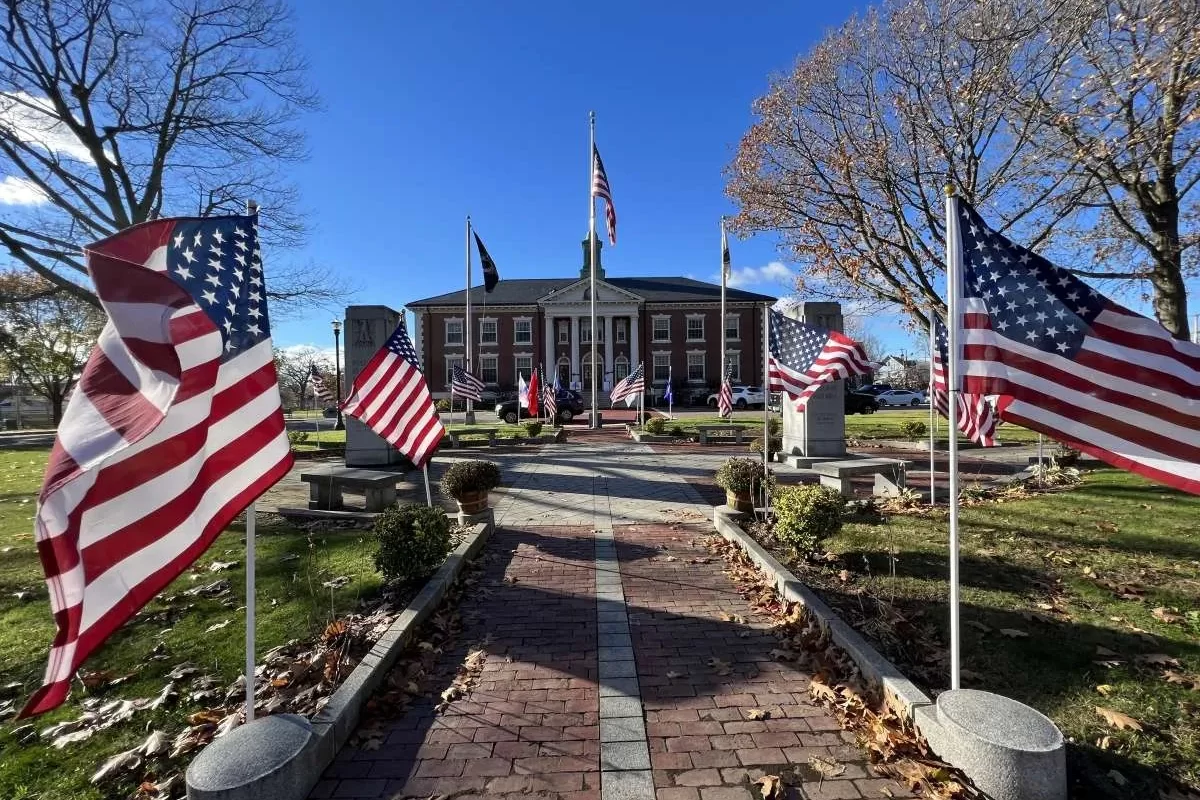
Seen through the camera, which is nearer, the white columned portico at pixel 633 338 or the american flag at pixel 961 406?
the american flag at pixel 961 406

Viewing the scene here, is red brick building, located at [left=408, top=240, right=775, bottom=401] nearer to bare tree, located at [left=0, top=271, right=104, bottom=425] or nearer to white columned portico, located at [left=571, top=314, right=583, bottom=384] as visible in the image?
white columned portico, located at [left=571, top=314, right=583, bottom=384]

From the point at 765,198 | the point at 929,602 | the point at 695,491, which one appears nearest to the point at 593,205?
the point at 765,198

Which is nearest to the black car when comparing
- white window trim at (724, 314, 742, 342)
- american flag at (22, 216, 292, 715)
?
white window trim at (724, 314, 742, 342)

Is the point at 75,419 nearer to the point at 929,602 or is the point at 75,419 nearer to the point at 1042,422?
the point at 1042,422

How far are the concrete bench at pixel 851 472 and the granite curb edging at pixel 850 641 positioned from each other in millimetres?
3527

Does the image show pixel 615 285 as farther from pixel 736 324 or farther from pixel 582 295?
pixel 736 324

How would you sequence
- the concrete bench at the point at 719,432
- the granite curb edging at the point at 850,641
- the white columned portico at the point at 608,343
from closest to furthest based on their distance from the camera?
the granite curb edging at the point at 850,641
the concrete bench at the point at 719,432
the white columned portico at the point at 608,343

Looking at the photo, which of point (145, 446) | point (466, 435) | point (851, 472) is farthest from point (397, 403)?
point (466, 435)

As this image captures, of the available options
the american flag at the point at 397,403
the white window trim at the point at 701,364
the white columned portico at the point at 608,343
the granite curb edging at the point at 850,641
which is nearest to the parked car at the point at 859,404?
the white window trim at the point at 701,364

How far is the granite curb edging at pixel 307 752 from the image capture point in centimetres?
252

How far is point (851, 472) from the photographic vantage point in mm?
9523

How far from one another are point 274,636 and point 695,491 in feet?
25.0

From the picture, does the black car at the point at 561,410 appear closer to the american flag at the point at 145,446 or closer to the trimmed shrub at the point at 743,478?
the trimmed shrub at the point at 743,478

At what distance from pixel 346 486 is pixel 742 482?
6271 millimetres
